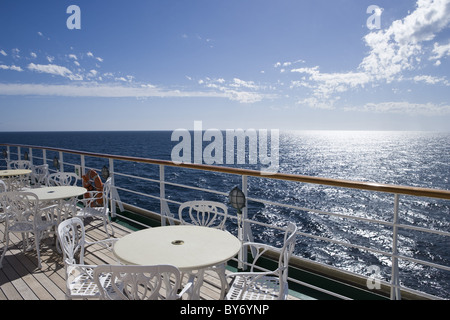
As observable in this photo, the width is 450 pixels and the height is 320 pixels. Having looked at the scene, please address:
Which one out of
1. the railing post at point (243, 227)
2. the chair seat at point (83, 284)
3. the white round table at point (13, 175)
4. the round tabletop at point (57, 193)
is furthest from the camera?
the white round table at point (13, 175)

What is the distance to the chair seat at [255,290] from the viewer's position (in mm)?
1455

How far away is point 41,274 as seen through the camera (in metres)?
2.36

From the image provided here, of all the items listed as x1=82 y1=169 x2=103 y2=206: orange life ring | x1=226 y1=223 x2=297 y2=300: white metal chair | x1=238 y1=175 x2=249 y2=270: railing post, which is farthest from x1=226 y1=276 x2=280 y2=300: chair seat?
x1=82 y1=169 x2=103 y2=206: orange life ring

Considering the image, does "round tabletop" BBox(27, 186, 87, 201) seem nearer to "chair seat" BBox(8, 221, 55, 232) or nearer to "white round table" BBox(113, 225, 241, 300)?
"chair seat" BBox(8, 221, 55, 232)

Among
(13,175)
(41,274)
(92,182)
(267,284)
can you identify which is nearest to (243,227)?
(267,284)

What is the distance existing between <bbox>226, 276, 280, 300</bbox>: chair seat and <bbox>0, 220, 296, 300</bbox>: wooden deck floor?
54cm

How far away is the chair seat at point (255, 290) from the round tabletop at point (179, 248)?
0.62 feet

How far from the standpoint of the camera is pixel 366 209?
16.1m

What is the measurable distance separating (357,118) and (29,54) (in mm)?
61537

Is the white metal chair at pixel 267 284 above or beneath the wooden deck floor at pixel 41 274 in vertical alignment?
above

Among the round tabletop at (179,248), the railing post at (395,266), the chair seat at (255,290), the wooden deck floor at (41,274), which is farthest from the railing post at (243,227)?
the railing post at (395,266)

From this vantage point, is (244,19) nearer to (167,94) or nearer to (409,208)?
(409,208)

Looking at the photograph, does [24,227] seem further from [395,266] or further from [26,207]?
[395,266]

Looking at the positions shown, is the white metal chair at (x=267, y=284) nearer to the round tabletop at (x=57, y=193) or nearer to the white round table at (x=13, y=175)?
the round tabletop at (x=57, y=193)
